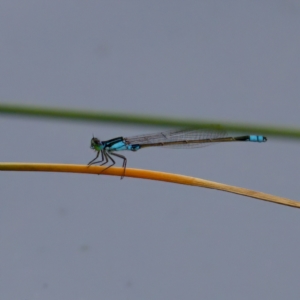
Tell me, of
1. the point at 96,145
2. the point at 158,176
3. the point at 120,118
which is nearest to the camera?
the point at 120,118

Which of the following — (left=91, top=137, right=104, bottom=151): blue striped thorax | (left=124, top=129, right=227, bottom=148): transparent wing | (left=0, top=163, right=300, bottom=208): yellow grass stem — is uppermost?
(left=124, top=129, right=227, bottom=148): transparent wing

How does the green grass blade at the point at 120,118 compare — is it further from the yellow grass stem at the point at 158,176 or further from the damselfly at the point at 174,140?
the damselfly at the point at 174,140

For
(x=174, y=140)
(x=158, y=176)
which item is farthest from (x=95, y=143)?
(x=158, y=176)

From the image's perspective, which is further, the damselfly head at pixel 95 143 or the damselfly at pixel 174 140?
the damselfly at pixel 174 140

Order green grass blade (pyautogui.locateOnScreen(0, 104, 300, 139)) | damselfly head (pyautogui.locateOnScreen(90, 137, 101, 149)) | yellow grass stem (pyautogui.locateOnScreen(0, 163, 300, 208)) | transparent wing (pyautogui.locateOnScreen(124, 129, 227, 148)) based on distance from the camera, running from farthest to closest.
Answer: transparent wing (pyautogui.locateOnScreen(124, 129, 227, 148)) → damselfly head (pyautogui.locateOnScreen(90, 137, 101, 149)) → yellow grass stem (pyautogui.locateOnScreen(0, 163, 300, 208)) → green grass blade (pyautogui.locateOnScreen(0, 104, 300, 139))

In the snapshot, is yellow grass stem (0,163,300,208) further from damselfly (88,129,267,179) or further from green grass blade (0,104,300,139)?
damselfly (88,129,267,179)

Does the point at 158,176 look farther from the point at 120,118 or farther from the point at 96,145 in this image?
the point at 96,145

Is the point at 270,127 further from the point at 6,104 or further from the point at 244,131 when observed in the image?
the point at 6,104

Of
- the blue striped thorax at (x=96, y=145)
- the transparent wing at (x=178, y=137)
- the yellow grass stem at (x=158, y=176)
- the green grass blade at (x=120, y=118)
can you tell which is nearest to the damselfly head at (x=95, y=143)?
the blue striped thorax at (x=96, y=145)

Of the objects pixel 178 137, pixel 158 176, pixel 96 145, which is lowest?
pixel 158 176

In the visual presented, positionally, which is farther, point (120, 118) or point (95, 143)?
point (95, 143)

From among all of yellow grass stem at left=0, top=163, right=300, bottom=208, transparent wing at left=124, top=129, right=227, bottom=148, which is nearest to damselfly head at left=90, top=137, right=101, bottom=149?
transparent wing at left=124, top=129, right=227, bottom=148
